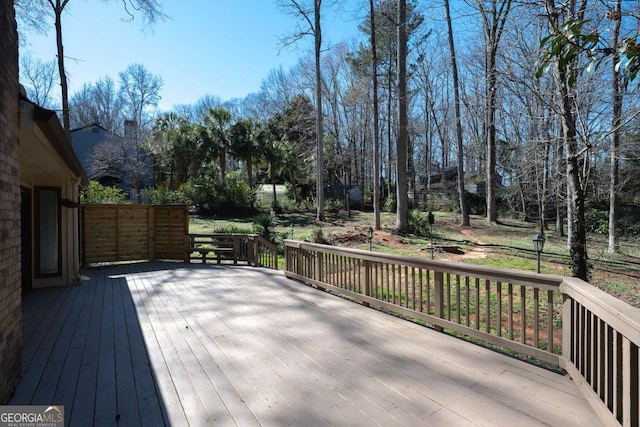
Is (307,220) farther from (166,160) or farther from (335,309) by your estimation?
(335,309)

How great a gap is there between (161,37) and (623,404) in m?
11.8

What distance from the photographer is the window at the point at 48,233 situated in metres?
6.08

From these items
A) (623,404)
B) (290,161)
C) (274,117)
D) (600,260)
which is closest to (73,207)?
(623,404)

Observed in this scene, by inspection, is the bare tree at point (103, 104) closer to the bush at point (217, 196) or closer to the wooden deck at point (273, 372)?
the bush at point (217, 196)

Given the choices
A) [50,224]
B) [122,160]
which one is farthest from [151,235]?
[122,160]

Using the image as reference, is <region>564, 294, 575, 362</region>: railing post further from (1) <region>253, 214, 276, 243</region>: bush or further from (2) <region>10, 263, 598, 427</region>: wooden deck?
(1) <region>253, 214, 276, 243</region>: bush

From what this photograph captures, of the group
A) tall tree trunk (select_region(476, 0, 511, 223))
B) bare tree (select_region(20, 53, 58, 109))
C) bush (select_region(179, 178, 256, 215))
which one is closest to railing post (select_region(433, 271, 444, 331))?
tall tree trunk (select_region(476, 0, 511, 223))

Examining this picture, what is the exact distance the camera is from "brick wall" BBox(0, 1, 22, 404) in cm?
→ 229

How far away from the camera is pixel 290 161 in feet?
74.1

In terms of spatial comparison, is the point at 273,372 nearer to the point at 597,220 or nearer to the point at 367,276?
the point at 367,276

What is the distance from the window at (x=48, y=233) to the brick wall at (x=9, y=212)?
4180 mm

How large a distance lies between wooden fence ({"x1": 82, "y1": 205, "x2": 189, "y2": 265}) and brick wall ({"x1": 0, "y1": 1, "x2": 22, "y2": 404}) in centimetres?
649

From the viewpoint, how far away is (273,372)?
263cm

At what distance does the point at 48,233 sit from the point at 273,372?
5810mm
